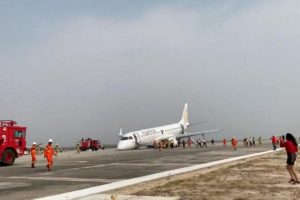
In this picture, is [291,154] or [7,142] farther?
[7,142]

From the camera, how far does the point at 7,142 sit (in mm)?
27750

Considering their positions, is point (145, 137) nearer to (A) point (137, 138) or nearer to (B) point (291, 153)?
(A) point (137, 138)

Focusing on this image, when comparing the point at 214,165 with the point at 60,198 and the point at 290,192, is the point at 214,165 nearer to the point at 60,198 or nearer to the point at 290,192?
the point at 290,192

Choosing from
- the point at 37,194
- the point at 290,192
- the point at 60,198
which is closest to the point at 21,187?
the point at 37,194

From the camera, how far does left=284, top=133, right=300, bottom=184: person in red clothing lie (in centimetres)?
1364

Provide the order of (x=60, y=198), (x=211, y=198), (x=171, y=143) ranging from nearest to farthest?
(x=211, y=198), (x=60, y=198), (x=171, y=143)

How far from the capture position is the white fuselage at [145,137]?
5597cm

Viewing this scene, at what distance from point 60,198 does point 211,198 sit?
435 cm

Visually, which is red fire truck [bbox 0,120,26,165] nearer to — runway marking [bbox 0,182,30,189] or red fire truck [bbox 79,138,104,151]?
runway marking [bbox 0,182,30,189]

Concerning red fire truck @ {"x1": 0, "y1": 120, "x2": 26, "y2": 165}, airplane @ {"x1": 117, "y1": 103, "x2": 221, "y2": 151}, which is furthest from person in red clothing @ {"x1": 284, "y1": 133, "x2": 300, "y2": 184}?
airplane @ {"x1": 117, "y1": 103, "x2": 221, "y2": 151}

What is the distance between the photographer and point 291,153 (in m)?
14.0

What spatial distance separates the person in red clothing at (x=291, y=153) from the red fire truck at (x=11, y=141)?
785 inches

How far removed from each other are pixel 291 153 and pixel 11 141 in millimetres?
20392

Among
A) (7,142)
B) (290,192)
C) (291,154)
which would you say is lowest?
(290,192)
